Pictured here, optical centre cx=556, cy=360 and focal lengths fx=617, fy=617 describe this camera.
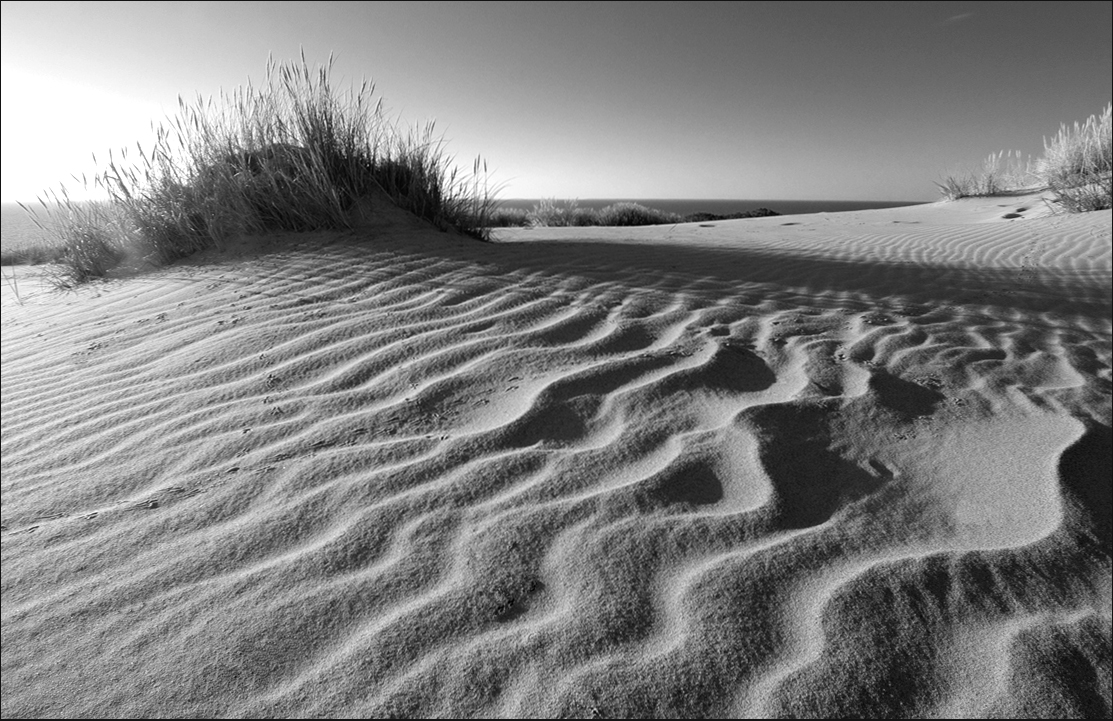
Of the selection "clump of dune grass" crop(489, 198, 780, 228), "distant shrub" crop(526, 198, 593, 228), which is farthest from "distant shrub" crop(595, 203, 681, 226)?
"distant shrub" crop(526, 198, 593, 228)

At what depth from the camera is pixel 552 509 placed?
167 cm

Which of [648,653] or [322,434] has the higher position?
[322,434]

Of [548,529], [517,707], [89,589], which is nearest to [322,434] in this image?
[89,589]

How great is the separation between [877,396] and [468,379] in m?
1.58

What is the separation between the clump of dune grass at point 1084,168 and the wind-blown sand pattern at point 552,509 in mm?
7730

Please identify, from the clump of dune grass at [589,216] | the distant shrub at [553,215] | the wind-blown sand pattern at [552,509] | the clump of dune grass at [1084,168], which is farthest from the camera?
the clump of dune grass at [589,216]

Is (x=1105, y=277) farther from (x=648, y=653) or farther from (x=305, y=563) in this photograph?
(x=305, y=563)

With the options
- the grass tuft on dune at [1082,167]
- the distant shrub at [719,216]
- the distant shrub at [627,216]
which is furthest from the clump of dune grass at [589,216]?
the grass tuft on dune at [1082,167]

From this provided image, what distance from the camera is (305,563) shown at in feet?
4.97

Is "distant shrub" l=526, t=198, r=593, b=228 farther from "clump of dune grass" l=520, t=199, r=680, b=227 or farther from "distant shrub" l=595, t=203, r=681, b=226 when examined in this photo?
"distant shrub" l=595, t=203, r=681, b=226

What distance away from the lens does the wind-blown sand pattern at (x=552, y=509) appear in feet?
4.08

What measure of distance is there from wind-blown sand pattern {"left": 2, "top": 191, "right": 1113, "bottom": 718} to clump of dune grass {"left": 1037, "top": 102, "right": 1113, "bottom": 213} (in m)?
7.73

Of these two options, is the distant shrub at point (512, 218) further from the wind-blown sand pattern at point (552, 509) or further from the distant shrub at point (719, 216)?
the wind-blown sand pattern at point (552, 509)

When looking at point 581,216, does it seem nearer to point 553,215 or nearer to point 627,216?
point 553,215
